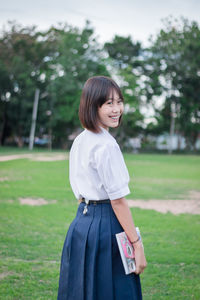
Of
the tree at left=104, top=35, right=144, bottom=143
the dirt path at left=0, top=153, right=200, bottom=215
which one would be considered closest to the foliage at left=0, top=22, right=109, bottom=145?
the tree at left=104, top=35, right=144, bottom=143

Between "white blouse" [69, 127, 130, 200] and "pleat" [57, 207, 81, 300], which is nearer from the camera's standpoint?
"white blouse" [69, 127, 130, 200]

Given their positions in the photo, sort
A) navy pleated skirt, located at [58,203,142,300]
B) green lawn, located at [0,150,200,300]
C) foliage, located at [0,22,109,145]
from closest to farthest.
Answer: navy pleated skirt, located at [58,203,142,300]
green lawn, located at [0,150,200,300]
foliage, located at [0,22,109,145]

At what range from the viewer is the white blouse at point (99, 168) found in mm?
1701

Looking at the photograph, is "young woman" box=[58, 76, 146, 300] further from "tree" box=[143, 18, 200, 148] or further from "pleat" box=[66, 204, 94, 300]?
"tree" box=[143, 18, 200, 148]

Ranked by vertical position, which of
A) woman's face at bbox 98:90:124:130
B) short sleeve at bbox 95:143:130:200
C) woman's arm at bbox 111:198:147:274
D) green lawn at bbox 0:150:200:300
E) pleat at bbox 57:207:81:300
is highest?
woman's face at bbox 98:90:124:130

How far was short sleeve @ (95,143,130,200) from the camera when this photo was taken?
1694 mm

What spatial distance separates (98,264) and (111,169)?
20.6 inches

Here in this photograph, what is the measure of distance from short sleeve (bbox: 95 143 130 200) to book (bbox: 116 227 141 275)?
227 mm

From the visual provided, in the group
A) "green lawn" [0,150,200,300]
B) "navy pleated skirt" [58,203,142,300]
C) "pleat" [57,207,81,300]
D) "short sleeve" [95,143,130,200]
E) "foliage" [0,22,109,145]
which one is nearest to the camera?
"short sleeve" [95,143,130,200]

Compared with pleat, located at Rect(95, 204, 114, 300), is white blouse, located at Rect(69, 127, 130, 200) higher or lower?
higher

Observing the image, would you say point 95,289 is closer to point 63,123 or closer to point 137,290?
point 137,290

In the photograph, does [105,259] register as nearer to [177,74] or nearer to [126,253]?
[126,253]

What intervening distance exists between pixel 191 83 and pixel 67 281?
4252 centimetres

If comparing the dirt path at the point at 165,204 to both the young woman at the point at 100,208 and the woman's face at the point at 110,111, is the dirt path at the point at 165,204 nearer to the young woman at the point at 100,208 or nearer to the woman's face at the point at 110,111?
the young woman at the point at 100,208
